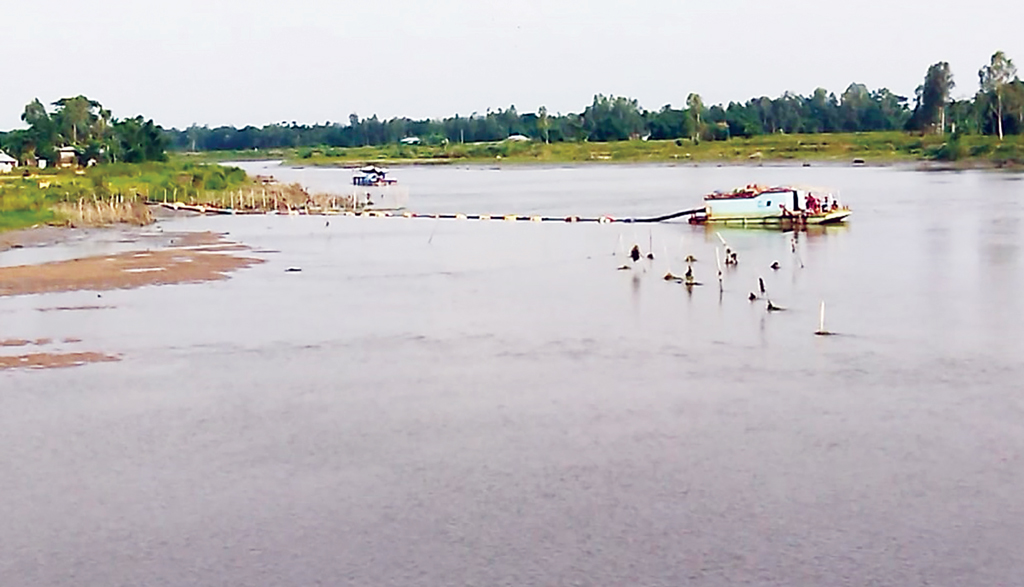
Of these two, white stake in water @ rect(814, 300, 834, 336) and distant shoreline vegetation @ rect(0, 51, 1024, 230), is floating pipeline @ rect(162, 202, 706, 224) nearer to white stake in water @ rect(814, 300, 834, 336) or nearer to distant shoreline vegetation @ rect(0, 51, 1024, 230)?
distant shoreline vegetation @ rect(0, 51, 1024, 230)

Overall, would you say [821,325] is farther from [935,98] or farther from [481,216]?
[935,98]

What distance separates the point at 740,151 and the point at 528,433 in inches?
3515

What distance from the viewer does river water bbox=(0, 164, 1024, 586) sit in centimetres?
1012

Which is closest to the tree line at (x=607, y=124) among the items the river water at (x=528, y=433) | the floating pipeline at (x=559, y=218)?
the floating pipeline at (x=559, y=218)

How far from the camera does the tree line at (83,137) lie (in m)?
69.4

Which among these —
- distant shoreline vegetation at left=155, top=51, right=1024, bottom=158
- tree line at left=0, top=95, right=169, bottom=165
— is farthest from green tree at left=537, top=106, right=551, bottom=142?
tree line at left=0, top=95, right=169, bottom=165

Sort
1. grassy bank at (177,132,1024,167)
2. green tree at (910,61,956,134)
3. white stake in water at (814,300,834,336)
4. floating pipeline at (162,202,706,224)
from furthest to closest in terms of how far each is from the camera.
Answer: green tree at (910,61,956,134) → grassy bank at (177,132,1024,167) → floating pipeline at (162,202,706,224) → white stake in water at (814,300,834,336)

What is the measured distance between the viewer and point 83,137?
83.8 meters

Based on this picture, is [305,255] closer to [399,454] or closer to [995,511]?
[399,454]

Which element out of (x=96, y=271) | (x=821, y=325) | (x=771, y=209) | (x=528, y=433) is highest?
(x=771, y=209)

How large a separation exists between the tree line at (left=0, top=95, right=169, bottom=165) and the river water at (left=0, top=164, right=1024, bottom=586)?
147ft

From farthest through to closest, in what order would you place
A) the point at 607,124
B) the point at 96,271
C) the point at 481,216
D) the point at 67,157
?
the point at 607,124 < the point at 67,157 < the point at 481,216 < the point at 96,271

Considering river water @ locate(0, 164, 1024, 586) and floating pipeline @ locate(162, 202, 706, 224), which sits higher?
floating pipeline @ locate(162, 202, 706, 224)

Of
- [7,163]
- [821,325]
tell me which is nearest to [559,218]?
[821,325]
